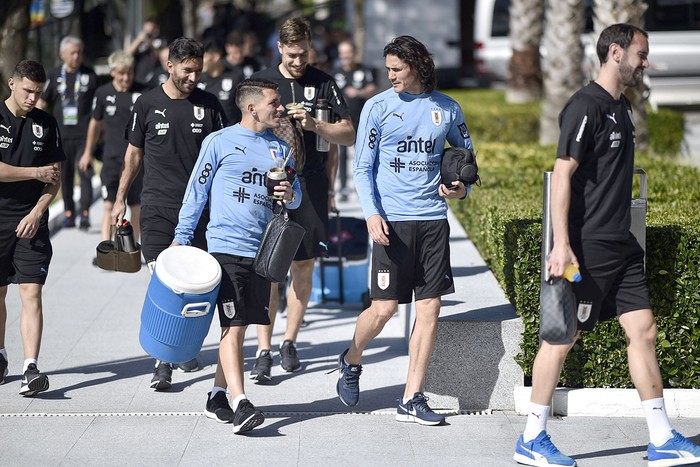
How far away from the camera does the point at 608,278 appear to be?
5.13m

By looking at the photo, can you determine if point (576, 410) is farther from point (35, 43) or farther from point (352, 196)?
point (35, 43)

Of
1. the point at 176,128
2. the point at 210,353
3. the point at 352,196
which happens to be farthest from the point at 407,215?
the point at 352,196

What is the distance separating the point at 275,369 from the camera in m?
6.98

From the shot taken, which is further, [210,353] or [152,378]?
[210,353]

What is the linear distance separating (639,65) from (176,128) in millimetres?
2843

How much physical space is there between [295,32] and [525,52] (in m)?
14.6

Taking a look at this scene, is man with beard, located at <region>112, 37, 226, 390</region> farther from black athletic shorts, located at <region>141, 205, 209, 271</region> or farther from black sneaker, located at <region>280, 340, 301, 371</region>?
black sneaker, located at <region>280, 340, 301, 371</region>

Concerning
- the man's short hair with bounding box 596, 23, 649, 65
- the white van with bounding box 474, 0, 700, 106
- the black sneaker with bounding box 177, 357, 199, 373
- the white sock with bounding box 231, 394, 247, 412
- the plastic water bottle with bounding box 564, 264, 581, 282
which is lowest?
the white van with bounding box 474, 0, 700, 106

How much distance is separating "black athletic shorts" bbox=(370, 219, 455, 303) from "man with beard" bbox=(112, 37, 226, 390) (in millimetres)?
1304

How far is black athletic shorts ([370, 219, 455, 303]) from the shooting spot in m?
5.80

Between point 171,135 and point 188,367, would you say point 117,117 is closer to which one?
point 171,135

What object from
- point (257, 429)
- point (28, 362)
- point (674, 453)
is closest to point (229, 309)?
point (257, 429)

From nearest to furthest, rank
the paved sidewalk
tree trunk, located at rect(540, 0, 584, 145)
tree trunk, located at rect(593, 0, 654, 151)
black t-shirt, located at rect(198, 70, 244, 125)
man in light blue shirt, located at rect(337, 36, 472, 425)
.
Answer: the paved sidewalk → man in light blue shirt, located at rect(337, 36, 472, 425) → black t-shirt, located at rect(198, 70, 244, 125) → tree trunk, located at rect(593, 0, 654, 151) → tree trunk, located at rect(540, 0, 584, 145)

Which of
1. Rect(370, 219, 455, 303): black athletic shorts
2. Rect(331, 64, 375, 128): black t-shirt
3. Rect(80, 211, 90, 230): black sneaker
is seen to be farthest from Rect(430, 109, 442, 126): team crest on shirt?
Rect(331, 64, 375, 128): black t-shirt
